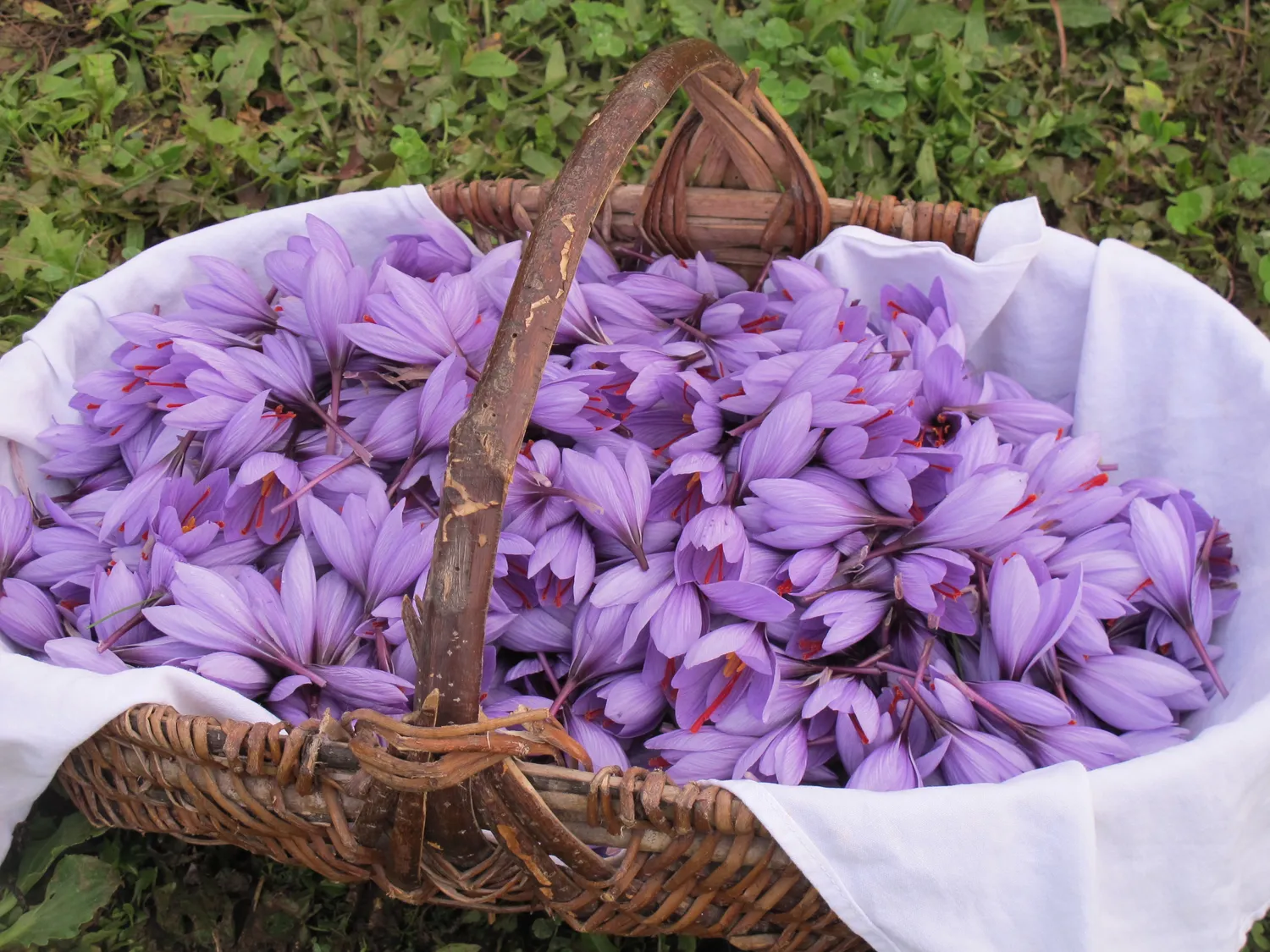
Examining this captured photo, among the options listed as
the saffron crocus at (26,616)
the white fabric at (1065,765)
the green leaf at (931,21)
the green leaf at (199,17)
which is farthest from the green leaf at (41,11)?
the green leaf at (931,21)

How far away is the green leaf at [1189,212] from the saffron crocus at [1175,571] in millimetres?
853

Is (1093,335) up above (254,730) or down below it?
above

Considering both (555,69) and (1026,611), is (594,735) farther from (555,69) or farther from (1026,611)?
(555,69)

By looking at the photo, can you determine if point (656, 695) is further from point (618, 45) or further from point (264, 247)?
point (618, 45)

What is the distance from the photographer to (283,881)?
1.14m

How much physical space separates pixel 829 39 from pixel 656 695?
1.24 metres

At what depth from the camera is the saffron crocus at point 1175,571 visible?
0.94 metres

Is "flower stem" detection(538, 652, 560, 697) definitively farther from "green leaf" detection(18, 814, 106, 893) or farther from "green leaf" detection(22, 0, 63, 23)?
"green leaf" detection(22, 0, 63, 23)

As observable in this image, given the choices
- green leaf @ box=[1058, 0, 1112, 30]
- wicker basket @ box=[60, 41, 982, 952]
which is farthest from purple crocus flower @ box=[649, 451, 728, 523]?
green leaf @ box=[1058, 0, 1112, 30]

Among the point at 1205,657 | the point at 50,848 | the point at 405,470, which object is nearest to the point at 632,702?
the point at 405,470

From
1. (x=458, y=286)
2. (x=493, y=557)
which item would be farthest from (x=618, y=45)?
(x=493, y=557)

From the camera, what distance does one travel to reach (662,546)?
94cm

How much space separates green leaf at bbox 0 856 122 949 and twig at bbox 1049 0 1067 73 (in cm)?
171

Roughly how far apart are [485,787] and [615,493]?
27 cm
